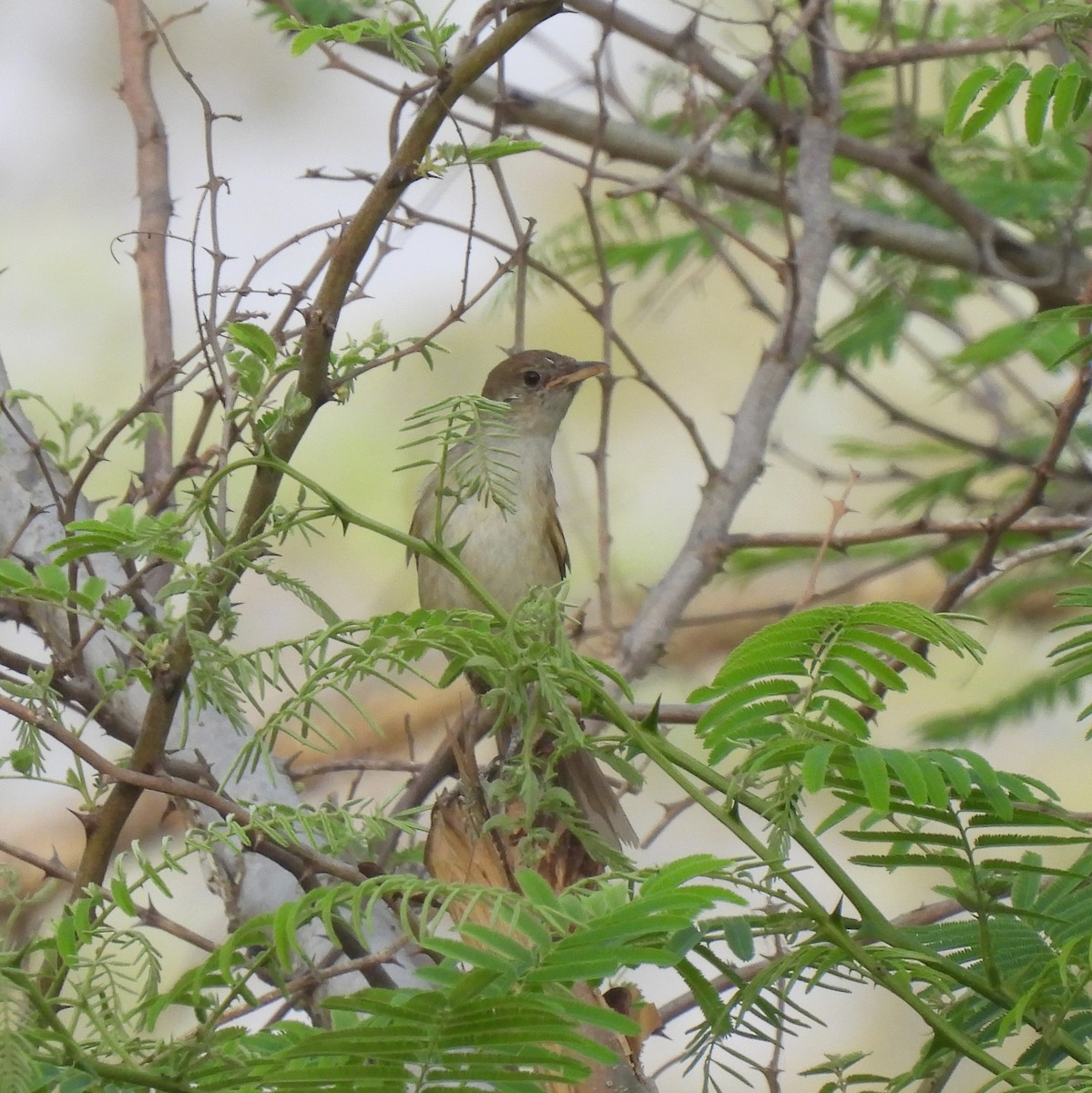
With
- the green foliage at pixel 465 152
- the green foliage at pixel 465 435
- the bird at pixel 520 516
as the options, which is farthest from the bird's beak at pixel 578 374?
the green foliage at pixel 465 435

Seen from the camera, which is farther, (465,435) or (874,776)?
(465,435)

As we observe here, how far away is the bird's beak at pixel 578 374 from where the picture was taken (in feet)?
14.3

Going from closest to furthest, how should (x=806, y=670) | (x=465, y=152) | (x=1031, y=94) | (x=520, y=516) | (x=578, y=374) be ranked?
(x=806, y=670)
(x=465, y=152)
(x=1031, y=94)
(x=520, y=516)
(x=578, y=374)

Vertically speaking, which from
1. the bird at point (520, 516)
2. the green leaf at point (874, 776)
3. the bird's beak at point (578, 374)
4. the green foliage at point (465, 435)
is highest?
the bird's beak at point (578, 374)

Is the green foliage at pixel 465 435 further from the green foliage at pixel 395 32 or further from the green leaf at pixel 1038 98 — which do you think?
the green leaf at pixel 1038 98

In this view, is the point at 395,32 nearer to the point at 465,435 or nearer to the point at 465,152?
the point at 465,152

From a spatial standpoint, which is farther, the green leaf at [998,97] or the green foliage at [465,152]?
the green leaf at [998,97]

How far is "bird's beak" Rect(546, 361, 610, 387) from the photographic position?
4.36 meters

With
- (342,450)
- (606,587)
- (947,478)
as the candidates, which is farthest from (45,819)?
(947,478)

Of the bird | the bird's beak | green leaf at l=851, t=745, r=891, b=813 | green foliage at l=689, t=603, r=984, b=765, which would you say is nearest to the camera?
green leaf at l=851, t=745, r=891, b=813

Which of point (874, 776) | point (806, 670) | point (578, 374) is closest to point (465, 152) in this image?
point (806, 670)

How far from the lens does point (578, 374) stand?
442 centimetres

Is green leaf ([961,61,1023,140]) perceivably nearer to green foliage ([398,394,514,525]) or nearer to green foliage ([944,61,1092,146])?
green foliage ([944,61,1092,146])

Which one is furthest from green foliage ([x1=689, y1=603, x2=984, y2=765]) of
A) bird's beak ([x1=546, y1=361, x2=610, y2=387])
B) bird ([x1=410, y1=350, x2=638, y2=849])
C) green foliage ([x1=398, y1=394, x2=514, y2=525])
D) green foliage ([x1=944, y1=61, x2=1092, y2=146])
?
bird's beak ([x1=546, y1=361, x2=610, y2=387])
